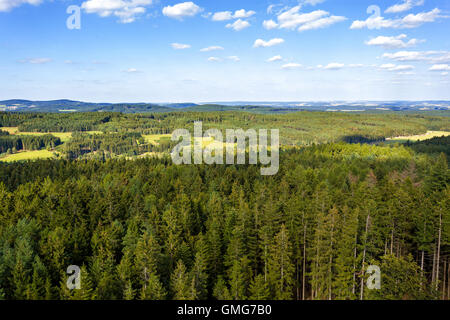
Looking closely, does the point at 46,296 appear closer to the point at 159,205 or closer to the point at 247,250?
the point at 247,250

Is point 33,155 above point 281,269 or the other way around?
the other way around

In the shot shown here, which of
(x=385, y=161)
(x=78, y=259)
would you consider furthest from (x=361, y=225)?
(x=385, y=161)

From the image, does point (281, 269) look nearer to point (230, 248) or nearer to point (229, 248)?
point (230, 248)

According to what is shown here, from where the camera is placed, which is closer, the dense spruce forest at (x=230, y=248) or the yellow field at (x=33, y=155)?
the dense spruce forest at (x=230, y=248)

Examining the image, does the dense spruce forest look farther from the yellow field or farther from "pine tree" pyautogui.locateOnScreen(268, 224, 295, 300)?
the yellow field

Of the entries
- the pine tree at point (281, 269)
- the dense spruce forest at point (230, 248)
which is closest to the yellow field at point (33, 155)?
the dense spruce forest at point (230, 248)

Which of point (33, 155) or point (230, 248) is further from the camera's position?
point (33, 155)

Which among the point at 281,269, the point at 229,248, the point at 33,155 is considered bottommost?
the point at 33,155

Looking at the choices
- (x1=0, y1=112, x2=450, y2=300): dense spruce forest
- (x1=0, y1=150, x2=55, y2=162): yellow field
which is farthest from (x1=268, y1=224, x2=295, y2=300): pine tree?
(x1=0, y1=150, x2=55, y2=162): yellow field

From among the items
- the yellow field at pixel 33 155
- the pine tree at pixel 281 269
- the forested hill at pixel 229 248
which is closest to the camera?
the forested hill at pixel 229 248

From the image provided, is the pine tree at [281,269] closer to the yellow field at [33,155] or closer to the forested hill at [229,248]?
the forested hill at [229,248]

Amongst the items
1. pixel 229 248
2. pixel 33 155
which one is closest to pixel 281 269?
pixel 229 248
